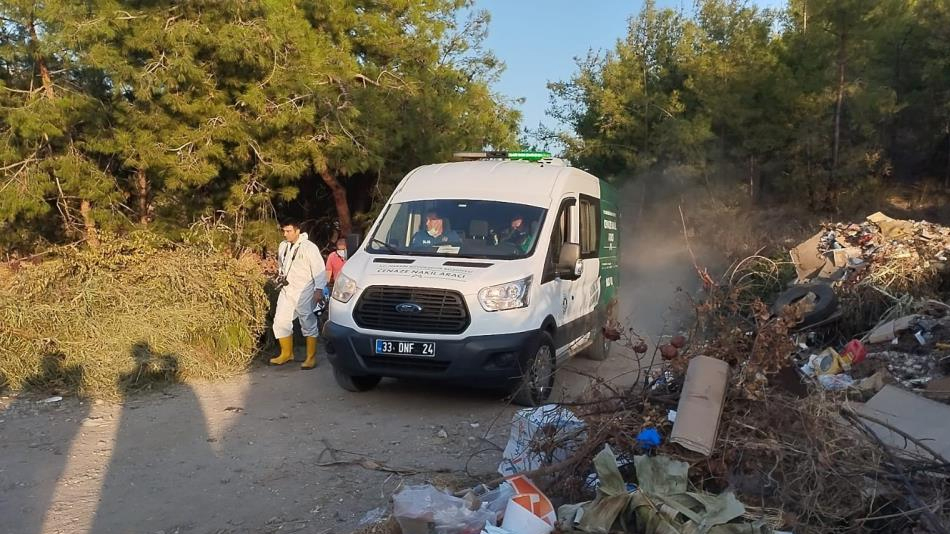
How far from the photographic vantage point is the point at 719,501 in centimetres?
374

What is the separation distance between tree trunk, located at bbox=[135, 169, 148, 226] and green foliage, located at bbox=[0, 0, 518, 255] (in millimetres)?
32

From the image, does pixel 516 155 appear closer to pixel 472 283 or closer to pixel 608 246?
pixel 608 246

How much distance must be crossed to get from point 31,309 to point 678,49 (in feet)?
71.7

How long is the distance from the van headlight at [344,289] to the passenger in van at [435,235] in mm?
795

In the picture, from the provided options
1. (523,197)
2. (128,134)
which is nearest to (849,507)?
(523,197)

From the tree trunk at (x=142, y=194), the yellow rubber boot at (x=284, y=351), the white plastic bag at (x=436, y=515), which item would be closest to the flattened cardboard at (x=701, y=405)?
the white plastic bag at (x=436, y=515)

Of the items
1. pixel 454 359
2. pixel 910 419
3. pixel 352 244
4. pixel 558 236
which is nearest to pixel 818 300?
pixel 558 236

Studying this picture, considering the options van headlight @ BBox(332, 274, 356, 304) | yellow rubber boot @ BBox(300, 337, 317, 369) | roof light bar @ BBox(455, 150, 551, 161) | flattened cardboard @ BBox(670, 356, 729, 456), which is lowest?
yellow rubber boot @ BBox(300, 337, 317, 369)

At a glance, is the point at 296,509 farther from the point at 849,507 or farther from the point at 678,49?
the point at 678,49

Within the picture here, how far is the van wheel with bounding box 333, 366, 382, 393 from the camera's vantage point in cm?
768

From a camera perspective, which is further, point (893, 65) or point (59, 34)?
point (893, 65)

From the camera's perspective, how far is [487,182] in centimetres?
813

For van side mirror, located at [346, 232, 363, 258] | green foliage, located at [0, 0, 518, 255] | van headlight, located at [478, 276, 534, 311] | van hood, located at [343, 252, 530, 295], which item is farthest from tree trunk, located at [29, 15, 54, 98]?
van headlight, located at [478, 276, 534, 311]

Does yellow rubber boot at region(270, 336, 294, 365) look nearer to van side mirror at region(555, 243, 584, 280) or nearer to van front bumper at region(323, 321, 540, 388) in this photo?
van front bumper at region(323, 321, 540, 388)
